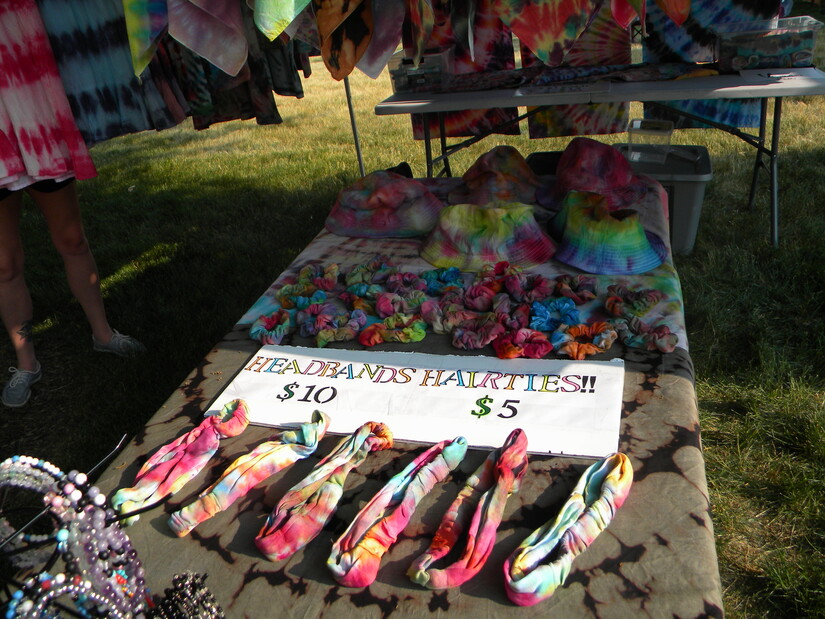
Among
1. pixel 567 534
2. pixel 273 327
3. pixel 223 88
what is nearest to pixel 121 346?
pixel 223 88

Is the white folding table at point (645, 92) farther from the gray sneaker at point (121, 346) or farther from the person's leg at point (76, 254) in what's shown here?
the gray sneaker at point (121, 346)

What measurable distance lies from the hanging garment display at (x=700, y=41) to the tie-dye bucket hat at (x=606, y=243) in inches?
41.4

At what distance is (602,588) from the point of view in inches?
37.4

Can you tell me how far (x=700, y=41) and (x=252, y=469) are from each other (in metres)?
2.68

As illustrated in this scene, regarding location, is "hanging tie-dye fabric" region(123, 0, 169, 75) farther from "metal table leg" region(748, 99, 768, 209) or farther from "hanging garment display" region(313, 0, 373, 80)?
"metal table leg" region(748, 99, 768, 209)

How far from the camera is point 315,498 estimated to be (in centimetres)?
113

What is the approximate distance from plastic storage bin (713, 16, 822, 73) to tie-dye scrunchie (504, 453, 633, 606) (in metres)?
2.09

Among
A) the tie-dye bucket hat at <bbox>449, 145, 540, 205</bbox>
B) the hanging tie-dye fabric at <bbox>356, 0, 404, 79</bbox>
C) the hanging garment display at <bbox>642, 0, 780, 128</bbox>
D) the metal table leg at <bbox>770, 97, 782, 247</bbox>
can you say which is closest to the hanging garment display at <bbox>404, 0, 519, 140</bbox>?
the tie-dye bucket hat at <bbox>449, 145, 540, 205</bbox>

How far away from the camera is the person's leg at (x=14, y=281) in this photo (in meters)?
2.04

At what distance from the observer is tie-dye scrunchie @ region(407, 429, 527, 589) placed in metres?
0.97

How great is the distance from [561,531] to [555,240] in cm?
119

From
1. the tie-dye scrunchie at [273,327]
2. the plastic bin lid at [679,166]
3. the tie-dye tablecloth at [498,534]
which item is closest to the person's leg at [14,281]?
the tie-dye scrunchie at [273,327]

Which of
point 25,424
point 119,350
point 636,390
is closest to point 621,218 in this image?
point 636,390

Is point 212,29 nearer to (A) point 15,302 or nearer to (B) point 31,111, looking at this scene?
(B) point 31,111
